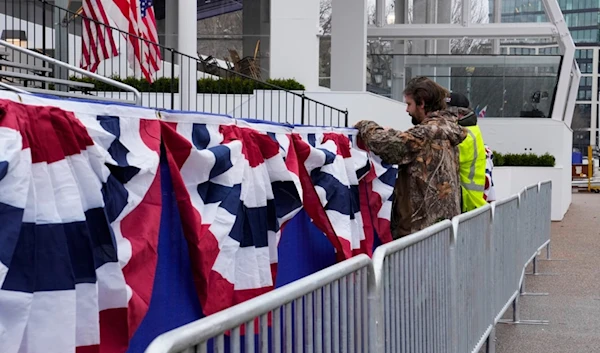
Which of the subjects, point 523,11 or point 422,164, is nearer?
point 422,164

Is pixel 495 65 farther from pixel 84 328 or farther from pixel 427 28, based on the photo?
pixel 84 328

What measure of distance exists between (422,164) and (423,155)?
0.23 feet

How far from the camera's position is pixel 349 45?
25.7 metres

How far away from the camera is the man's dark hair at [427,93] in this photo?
689 centimetres

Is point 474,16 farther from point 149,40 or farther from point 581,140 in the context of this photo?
point 581,140

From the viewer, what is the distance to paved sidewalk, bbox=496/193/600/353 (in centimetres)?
910

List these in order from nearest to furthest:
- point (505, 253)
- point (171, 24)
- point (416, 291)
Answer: point (416, 291) → point (505, 253) → point (171, 24)

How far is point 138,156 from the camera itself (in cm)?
400

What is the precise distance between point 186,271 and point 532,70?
28.7 meters

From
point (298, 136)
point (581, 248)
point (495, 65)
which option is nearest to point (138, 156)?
point (298, 136)

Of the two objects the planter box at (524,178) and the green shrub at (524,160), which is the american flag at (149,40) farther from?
the green shrub at (524,160)

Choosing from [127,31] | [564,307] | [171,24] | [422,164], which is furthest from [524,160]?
[422,164]

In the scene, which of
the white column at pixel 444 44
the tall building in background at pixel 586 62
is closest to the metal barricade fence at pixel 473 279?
the white column at pixel 444 44

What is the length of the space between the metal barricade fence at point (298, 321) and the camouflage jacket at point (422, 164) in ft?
8.99
